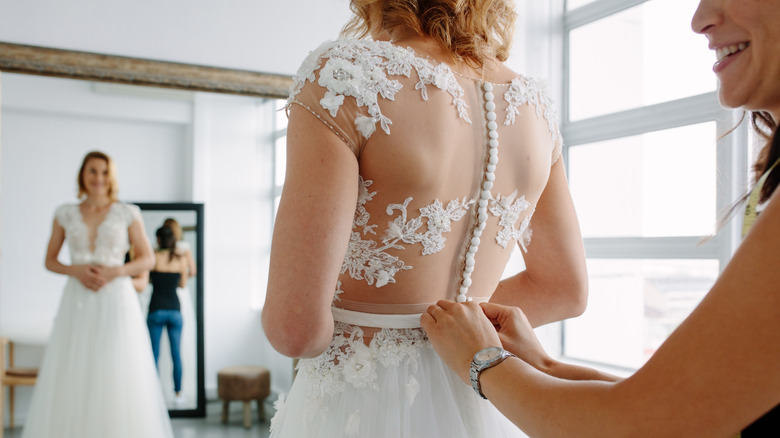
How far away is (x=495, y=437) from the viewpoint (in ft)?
3.34

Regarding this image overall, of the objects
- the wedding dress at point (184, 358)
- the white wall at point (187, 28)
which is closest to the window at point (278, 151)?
the white wall at point (187, 28)

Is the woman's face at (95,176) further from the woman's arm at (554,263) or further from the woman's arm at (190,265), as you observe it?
the woman's arm at (554,263)

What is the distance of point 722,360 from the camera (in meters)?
0.48

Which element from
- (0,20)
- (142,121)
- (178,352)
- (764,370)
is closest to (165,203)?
(142,121)

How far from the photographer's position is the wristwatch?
737 mm

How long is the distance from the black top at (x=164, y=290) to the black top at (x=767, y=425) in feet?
6.40

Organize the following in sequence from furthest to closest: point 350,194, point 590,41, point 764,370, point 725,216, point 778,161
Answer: point 590,41 < point 350,194 < point 725,216 < point 778,161 < point 764,370

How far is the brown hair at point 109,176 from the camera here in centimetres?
202

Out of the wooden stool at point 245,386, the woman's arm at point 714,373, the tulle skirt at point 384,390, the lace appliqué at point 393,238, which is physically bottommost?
the wooden stool at point 245,386

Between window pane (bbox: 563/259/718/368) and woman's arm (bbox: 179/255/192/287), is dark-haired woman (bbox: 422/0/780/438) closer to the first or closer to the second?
woman's arm (bbox: 179/255/192/287)

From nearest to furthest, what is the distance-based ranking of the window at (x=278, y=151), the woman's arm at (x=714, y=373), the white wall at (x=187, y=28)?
the woman's arm at (x=714, y=373)
the white wall at (x=187, y=28)
the window at (x=278, y=151)

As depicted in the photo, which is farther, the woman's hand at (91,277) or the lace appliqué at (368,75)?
the woman's hand at (91,277)

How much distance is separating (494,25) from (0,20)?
1746 mm

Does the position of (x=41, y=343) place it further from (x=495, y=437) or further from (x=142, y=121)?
(x=495, y=437)
